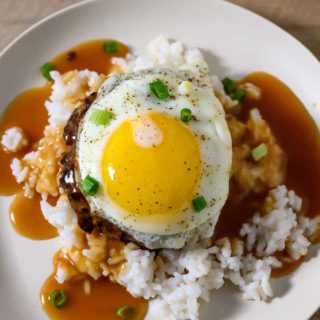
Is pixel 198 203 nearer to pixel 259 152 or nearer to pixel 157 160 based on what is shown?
pixel 157 160

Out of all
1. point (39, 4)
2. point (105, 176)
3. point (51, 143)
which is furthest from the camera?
point (39, 4)

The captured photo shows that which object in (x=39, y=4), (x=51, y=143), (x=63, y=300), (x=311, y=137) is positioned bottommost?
(x=63, y=300)

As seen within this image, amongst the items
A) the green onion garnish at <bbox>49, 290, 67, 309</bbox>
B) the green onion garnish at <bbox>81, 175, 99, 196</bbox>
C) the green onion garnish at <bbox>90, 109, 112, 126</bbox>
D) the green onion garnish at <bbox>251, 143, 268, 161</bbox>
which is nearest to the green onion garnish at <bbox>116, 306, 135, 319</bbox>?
the green onion garnish at <bbox>49, 290, 67, 309</bbox>

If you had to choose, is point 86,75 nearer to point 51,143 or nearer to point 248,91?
point 51,143

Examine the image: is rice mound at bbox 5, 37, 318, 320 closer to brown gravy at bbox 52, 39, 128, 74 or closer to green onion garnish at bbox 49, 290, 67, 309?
green onion garnish at bbox 49, 290, 67, 309

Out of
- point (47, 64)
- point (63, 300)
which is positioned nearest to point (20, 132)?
point (47, 64)

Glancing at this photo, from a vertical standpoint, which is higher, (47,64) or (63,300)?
(47,64)
